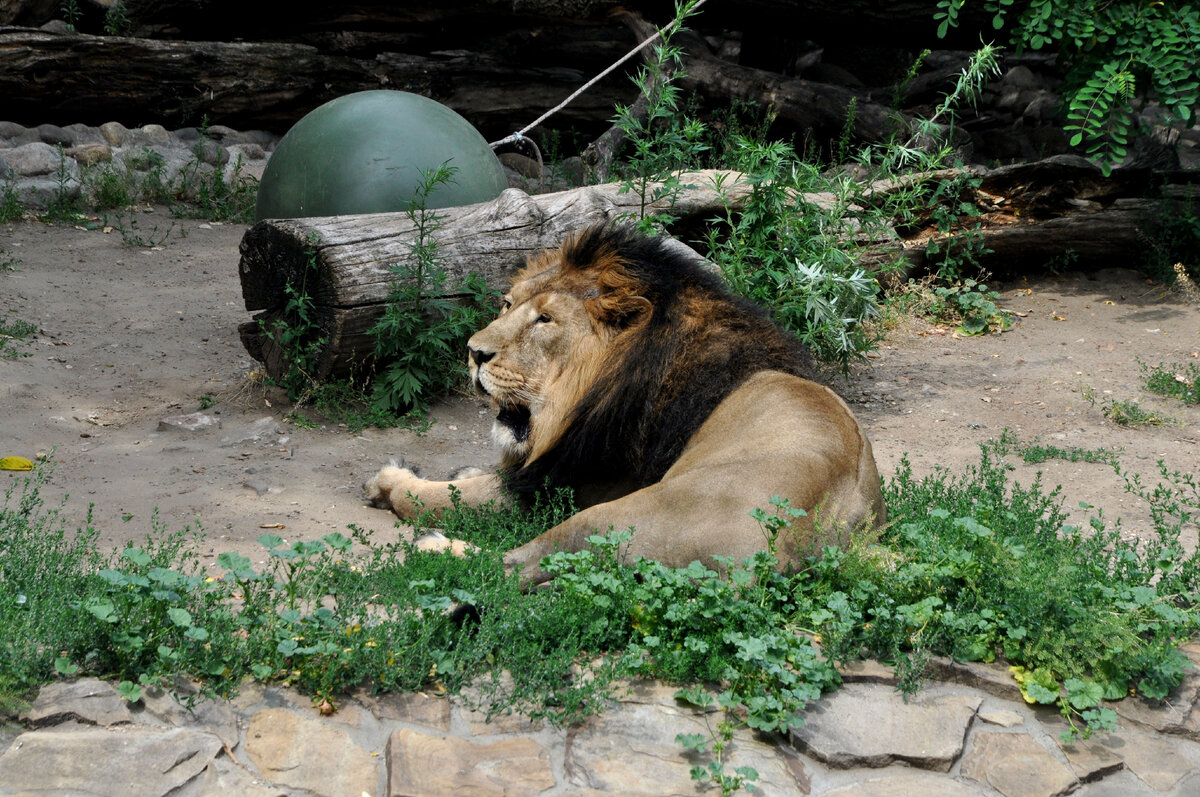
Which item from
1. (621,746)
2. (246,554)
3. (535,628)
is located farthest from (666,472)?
(246,554)

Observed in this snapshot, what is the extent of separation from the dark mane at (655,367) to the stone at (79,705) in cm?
200

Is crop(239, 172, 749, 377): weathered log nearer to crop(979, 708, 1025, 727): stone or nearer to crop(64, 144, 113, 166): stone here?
crop(979, 708, 1025, 727): stone

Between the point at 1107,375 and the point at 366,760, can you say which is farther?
the point at 1107,375

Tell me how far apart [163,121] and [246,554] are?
8.63m

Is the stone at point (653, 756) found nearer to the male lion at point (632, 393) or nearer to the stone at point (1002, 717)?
the stone at point (1002, 717)

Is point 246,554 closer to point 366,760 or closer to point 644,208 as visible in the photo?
point 366,760

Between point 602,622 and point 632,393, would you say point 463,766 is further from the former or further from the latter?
point 632,393

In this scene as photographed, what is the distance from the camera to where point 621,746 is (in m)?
3.04

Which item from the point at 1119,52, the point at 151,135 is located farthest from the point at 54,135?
the point at 1119,52

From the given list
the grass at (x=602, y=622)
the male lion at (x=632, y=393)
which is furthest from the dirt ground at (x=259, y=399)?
the male lion at (x=632, y=393)

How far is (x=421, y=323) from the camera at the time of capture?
615cm

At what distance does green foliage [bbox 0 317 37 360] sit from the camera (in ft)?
21.0

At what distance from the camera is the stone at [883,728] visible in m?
3.08

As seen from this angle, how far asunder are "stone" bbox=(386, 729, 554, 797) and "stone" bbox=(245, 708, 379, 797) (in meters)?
0.08
